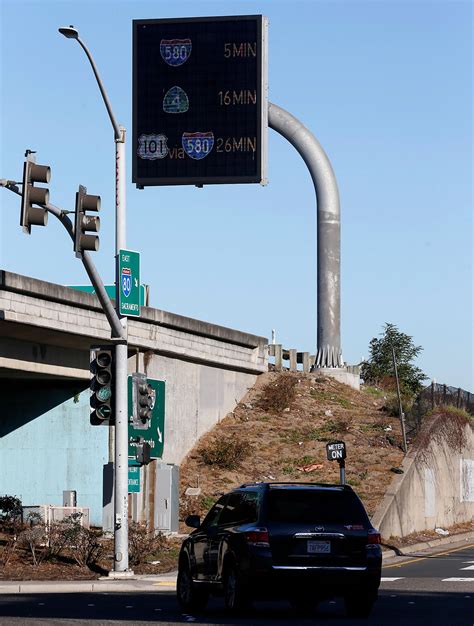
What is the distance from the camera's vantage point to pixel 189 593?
63.7ft

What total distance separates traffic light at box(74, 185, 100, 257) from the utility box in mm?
11894

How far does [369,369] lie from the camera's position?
6912cm

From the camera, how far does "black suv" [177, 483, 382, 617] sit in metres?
17.6

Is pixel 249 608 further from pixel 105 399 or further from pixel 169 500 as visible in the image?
pixel 169 500

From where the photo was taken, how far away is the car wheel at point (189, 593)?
19297mm

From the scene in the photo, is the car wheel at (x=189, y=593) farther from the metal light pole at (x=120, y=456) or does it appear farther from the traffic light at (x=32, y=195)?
the metal light pole at (x=120, y=456)

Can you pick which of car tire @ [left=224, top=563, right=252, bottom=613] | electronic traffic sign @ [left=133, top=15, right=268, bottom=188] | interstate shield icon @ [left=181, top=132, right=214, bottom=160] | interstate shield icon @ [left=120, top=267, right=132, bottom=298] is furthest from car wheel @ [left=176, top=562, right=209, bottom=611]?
interstate shield icon @ [left=181, top=132, right=214, bottom=160]

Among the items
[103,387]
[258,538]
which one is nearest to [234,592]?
[258,538]

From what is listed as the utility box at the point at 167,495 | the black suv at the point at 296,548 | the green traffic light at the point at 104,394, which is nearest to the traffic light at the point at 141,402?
the green traffic light at the point at 104,394

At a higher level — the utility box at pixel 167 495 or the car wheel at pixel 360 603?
the utility box at pixel 167 495

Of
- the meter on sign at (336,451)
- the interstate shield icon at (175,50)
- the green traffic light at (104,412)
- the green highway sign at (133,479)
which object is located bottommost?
the green highway sign at (133,479)

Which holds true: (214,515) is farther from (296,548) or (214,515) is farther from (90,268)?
(90,268)

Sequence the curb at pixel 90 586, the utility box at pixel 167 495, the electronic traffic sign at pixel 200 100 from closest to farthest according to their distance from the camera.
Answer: the curb at pixel 90 586 < the utility box at pixel 167 495 < the electronic traffic sign at pixel 200 100

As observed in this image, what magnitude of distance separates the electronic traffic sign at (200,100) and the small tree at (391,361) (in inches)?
680
